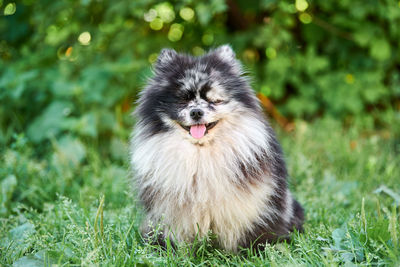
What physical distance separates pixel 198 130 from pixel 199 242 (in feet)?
2.39

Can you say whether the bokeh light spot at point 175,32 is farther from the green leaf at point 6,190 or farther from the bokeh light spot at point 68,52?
the green leaf at point 6,190

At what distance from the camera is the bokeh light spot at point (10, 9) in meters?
5.39

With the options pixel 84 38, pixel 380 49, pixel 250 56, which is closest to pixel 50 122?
pixel 84 38

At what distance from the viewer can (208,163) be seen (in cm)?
265

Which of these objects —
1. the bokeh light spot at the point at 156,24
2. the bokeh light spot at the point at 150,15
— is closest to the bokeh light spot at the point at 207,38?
the bokeh light spot at the point at 156,24

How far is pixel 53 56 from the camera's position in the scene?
5.25m

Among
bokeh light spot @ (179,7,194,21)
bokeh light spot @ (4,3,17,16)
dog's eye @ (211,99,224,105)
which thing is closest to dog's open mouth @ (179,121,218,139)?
dog's eye @ (211,99,224,105)

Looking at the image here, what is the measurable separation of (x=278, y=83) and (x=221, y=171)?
333 cm

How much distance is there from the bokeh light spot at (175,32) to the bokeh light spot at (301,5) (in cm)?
161

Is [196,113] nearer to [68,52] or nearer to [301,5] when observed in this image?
[68,52]

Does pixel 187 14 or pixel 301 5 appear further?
pixel 187 14

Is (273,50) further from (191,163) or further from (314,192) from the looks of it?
(191,163)

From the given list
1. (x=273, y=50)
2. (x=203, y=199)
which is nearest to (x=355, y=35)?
(x=273, y=50)

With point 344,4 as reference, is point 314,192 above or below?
below
